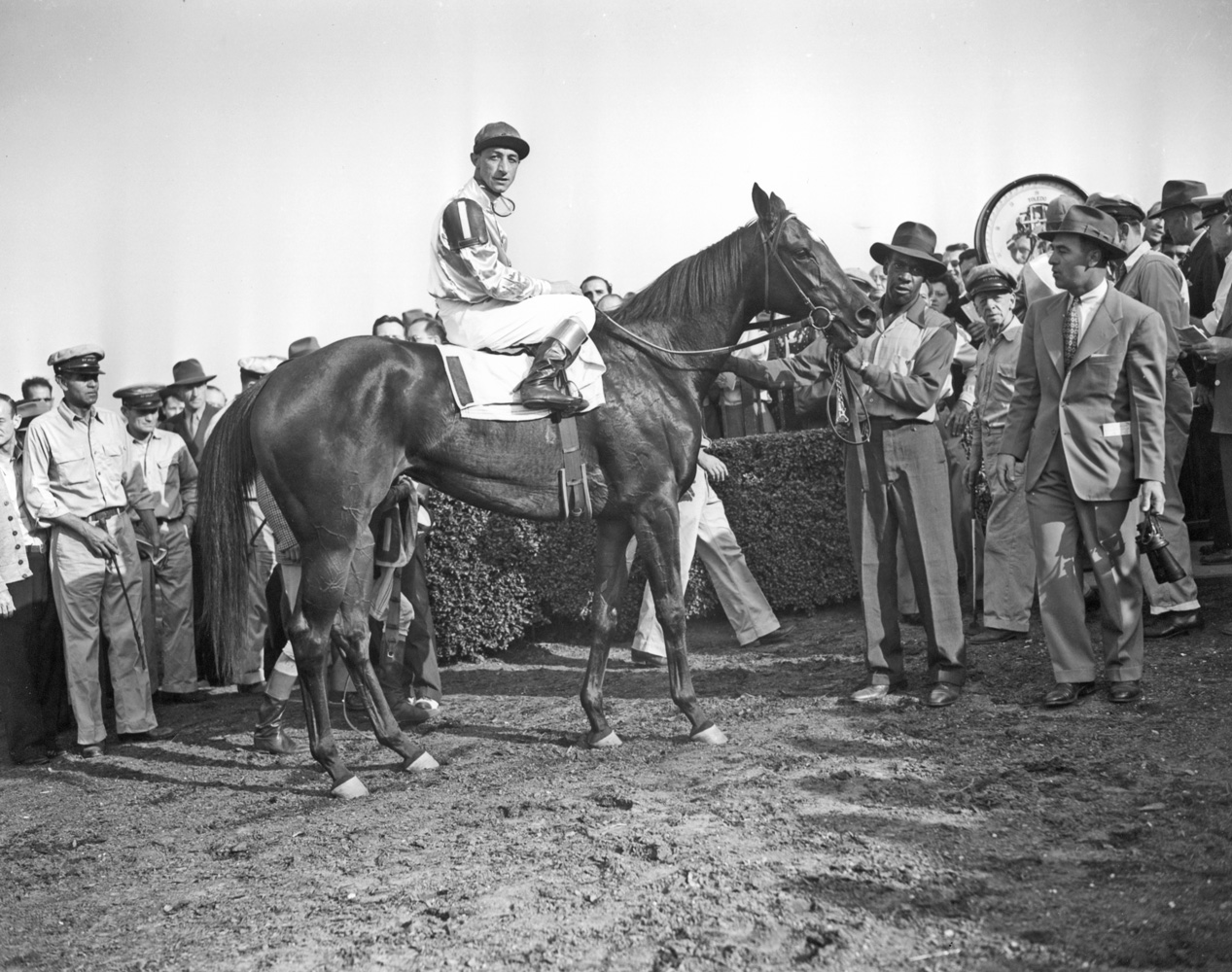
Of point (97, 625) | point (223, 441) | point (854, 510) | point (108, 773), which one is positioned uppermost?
point (223, 441)

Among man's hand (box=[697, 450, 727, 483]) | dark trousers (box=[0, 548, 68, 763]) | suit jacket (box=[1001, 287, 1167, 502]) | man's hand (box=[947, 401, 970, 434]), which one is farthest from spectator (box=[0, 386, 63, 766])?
man's hand (box=[947, 401, 970, 434])

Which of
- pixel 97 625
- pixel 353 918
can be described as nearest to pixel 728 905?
pixel 353 918

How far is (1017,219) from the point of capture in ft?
31.8

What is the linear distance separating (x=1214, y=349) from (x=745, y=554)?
10.8ft

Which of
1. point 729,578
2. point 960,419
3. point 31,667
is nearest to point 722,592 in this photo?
point 729,578

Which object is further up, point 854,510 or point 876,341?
point 876,341

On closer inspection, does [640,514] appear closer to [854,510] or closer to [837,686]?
[854,510]

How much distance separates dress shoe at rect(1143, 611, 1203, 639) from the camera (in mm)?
6465

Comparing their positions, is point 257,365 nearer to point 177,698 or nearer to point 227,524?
point 177,698

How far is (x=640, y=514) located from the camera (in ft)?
18.4

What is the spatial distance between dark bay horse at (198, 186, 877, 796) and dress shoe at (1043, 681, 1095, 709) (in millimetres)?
1489

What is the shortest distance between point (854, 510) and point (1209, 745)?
1984mm

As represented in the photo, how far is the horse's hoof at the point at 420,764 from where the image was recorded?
547cm

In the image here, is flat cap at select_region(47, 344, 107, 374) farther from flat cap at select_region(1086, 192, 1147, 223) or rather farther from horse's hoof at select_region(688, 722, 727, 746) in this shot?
flat cap at select_region(1086, 192, 1147, 223)
